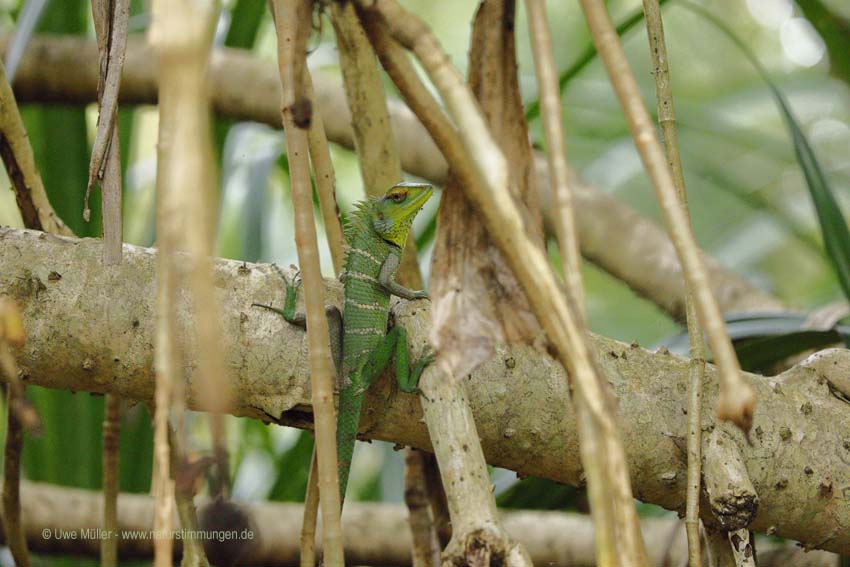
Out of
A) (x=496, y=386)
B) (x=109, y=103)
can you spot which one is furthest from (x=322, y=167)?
(x=496, y=386)

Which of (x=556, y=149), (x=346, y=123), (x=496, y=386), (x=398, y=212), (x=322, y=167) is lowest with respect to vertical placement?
(x=556, y=149)

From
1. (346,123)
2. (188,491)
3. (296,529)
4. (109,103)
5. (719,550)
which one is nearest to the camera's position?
(188,491)

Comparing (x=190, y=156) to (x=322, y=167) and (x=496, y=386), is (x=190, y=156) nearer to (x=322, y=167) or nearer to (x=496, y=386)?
(x=322, y=167)

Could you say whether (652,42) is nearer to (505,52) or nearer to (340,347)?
(505,52)

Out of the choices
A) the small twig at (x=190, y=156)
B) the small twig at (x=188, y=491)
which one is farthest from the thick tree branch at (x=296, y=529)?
the small twig at (x=190, y=156)

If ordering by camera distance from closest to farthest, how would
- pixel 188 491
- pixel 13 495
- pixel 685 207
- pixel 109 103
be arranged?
pixel 188 491, pixel 685 207, pixel 109 103, pixel 13 495

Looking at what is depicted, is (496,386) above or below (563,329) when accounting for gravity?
above

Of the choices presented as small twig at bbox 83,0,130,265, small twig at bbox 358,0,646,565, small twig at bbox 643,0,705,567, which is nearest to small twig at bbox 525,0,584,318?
small twig at bbox 358,0,646,565

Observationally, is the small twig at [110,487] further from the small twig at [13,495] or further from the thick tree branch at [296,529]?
the thick tree branch at [296,529]

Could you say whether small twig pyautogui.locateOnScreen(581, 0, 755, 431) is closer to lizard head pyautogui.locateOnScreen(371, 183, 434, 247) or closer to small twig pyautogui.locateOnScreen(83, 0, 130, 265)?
small twig pyautogui.locateOnScreen(83, 0, 130, 265)
